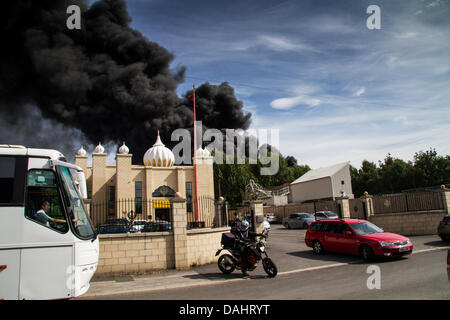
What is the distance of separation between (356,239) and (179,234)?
597cm

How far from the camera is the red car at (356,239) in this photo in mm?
9734

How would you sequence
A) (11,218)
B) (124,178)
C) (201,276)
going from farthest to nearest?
(124,178), (201,276), (11,218)

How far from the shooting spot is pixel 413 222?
53.4 feet

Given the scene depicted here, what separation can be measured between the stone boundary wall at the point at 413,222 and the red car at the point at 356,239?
6.58 meters

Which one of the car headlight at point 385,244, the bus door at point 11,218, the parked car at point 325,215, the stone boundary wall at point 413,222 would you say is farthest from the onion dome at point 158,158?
the bus door at point 11,218

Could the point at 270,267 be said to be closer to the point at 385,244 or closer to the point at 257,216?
the point at 385,244

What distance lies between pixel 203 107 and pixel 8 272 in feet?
226

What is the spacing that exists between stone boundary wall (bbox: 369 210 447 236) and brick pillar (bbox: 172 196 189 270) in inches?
486

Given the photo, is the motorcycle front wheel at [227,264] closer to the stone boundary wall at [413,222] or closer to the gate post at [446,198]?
the stone boundary wall at [413,222]

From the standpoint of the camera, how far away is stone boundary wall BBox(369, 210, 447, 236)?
1580 cm

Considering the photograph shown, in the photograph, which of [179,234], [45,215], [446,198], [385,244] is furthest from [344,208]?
[45,215]

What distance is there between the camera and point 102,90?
53.8 metres

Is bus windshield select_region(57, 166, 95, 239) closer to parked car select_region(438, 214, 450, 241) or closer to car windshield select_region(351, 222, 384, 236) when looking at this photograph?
car windshield select_region(351, 222, 384, 236)
